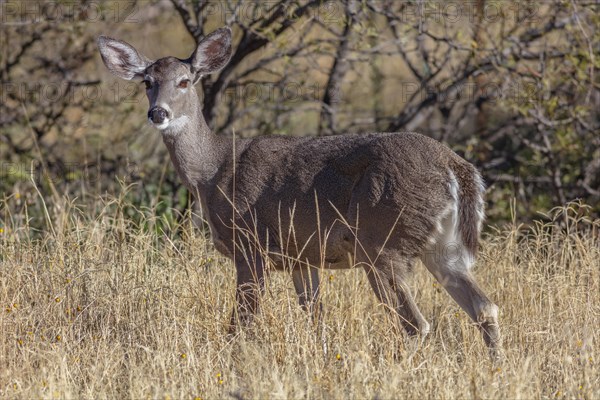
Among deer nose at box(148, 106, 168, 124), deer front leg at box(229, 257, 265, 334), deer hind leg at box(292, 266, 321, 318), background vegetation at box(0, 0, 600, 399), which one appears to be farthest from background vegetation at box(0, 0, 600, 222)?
deer front leg at box(229, 257, 265, 334)

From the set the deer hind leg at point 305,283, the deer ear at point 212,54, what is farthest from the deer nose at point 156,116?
the deer hind leg at point 305,283

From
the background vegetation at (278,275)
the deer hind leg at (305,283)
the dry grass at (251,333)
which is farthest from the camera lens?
the deer hind leg at (305,283)

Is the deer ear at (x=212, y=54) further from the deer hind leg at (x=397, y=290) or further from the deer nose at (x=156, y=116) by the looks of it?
the deer hind leg at (x=397, y=290)

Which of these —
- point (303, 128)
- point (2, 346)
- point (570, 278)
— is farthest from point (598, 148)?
point (2, 346)

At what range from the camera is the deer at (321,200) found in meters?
6.09

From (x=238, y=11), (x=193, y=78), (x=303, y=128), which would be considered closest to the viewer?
(x=193, y=78)

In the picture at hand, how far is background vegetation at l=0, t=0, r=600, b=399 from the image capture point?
17.6 ft

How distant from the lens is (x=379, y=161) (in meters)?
6.19

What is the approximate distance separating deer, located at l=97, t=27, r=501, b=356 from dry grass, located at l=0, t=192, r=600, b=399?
21 cm

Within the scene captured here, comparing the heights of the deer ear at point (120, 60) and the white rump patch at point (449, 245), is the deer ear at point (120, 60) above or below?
above

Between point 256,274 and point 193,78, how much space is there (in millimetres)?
1646

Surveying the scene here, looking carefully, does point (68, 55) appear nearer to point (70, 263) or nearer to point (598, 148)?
point (70, 263)

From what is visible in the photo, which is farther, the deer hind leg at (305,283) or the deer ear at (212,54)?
the deer ear at (212,54)

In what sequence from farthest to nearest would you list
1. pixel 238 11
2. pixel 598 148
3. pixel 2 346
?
pixel 598 148 → pixel 238 11 → pixel 2 346
